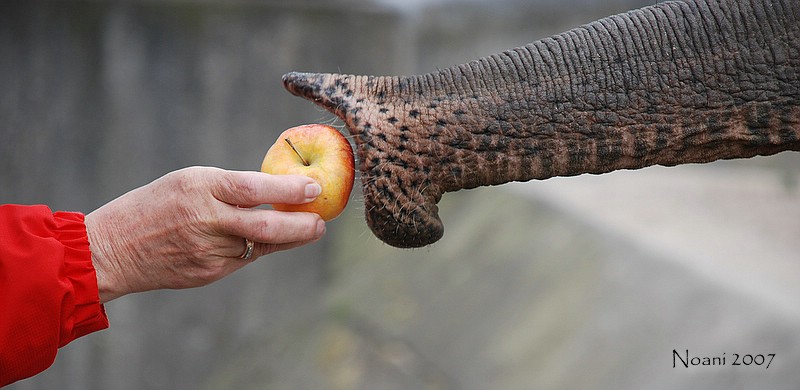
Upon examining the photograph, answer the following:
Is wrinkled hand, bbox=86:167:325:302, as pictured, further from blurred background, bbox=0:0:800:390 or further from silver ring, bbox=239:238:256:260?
blurred background, bbox=0:0:800:390

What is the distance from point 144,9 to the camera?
541 centimetres

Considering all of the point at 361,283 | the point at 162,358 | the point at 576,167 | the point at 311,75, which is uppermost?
the point at 311,75

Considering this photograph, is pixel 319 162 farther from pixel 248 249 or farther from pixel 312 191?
pixel 248 249

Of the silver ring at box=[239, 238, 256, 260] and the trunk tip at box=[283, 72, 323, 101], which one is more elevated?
the trunk tip at box=[283, 72, 323, 101]

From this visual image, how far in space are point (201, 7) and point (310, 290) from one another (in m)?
2.05

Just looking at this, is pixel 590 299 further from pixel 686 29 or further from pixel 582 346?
pixel 686 29

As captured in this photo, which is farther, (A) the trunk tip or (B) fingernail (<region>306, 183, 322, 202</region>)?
(A) the trunk tip

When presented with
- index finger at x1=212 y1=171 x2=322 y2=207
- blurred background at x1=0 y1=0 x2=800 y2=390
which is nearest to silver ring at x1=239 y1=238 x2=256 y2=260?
index finger at x1=212 y1=171 x2=322 y2=207

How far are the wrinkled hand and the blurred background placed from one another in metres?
2.40

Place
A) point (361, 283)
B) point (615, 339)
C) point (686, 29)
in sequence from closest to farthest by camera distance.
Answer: point (686, 29)
point (615, 339)
point (361, 283)

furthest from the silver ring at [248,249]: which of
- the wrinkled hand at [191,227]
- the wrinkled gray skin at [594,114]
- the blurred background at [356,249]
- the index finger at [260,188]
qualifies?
the blurred background at [356,249]

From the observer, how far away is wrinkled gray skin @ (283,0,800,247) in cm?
209

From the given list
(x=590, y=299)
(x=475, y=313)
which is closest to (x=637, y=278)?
(x=590, y=299)

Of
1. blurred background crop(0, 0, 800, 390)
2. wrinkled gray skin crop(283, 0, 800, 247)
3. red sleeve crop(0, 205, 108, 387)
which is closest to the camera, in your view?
red sleeve crop(0, 205, 108, 387)
